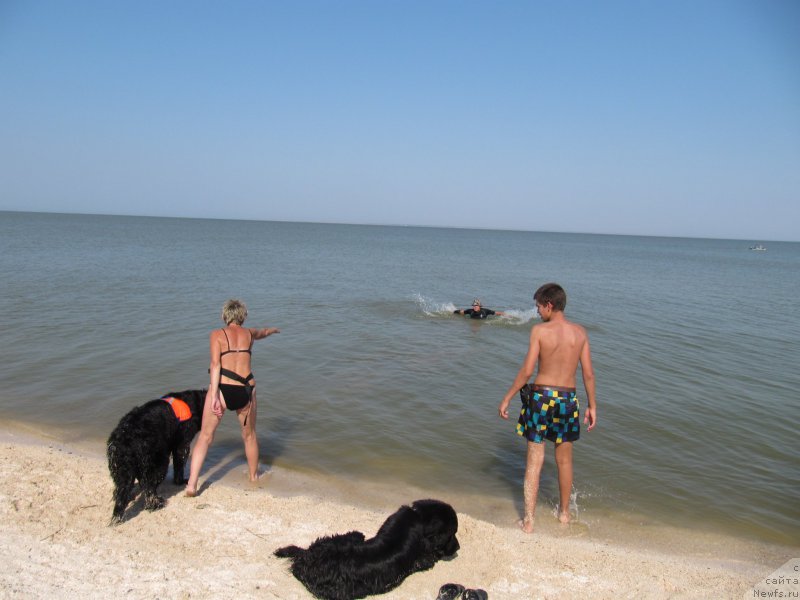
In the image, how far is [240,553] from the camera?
A: 416cm

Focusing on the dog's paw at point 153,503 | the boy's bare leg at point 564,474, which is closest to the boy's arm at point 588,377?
the boy's bare leg at point 564,474

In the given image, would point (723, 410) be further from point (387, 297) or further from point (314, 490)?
point (387, 297)

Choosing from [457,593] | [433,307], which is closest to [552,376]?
[457,593]

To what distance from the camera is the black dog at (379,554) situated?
12.1 ft

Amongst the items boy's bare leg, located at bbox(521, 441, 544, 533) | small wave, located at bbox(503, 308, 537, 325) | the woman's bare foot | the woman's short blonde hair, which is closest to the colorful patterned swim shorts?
boy's bare leg, located at bbox(521, 441, 544, 533)

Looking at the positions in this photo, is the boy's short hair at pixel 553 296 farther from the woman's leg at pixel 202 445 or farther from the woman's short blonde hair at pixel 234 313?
the woman's leg at pixel 202 445

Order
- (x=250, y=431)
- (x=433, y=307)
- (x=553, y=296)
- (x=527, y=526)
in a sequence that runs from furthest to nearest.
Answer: (x=433, y=307), (x=250, y=431), (x=527, y=526), (x=553, y=296)

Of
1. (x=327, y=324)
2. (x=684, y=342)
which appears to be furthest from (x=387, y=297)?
(x=684, y=342)

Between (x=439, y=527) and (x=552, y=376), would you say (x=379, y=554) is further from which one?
(x=552, y=376)

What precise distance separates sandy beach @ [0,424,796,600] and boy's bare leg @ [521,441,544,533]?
15 centimetres

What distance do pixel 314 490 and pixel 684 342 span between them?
493 inches

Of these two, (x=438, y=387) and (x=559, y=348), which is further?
(x=438, y=387)

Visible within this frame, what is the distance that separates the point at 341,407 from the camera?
8445 mm

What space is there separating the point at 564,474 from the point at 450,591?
1.89m
